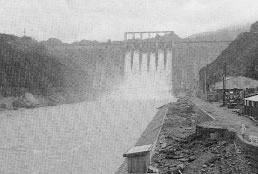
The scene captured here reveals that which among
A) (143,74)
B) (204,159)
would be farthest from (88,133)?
(143,74)

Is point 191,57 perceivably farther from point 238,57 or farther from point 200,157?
point 200,157

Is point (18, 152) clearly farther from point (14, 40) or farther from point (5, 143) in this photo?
point (14, 40)

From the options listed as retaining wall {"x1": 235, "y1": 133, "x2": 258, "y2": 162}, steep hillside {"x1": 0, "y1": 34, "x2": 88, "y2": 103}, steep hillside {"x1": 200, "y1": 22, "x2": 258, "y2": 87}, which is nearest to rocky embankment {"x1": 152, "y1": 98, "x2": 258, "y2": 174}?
retaining wall {"x1": 235, "y1": 133, "x2": 258, "y2": 162}

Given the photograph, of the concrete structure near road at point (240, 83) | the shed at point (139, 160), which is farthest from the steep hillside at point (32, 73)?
the shed at point (139, 160)

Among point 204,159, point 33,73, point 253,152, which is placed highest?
point 33,73

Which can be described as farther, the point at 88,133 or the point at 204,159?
the point at 88,133

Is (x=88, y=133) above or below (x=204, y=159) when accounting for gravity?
below

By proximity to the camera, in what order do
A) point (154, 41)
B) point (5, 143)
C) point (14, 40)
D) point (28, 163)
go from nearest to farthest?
point (28, 163) < point (5, 143) < point (14, 40) < point (154, 41)

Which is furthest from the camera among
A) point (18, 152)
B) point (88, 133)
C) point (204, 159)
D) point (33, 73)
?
point (33, 73)

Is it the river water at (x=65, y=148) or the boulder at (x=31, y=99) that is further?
→ the boulder at (x=31, y=99)

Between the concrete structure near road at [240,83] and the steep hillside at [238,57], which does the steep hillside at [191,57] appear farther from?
the concrete structure near road at [240,83]
